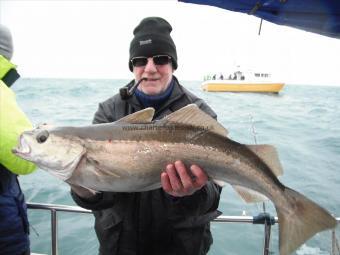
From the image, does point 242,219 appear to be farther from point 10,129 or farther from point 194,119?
point 10,129

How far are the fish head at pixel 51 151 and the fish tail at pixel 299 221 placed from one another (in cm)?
143

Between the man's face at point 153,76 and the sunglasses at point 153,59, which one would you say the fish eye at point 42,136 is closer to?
the man's face at point 153,76

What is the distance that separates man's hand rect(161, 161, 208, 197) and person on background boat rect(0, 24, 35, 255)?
3.60 ft

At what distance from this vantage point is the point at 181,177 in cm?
213

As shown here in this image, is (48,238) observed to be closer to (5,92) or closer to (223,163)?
(5,92)

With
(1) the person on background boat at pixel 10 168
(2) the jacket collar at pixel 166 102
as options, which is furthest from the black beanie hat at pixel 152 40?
(1) the person on background boat at pixel 10 168

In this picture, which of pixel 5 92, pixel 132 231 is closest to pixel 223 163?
pixel 132 231

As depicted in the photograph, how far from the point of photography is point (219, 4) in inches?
111

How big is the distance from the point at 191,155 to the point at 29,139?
1.06 metres

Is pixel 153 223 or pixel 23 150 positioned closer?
pixel 23 150

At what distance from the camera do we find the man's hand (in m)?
2.13

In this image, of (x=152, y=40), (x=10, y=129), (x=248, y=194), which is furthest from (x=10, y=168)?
(x=248, y=194)

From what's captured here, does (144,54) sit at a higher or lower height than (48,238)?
higher

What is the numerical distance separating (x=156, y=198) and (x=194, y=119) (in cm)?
80
